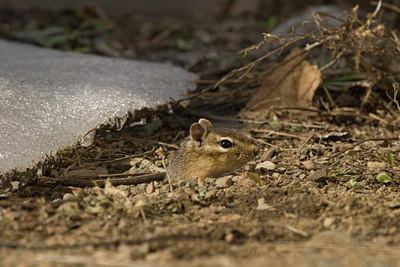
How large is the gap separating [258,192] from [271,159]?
2.68 ft

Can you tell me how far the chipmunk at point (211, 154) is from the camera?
3883 millimetres

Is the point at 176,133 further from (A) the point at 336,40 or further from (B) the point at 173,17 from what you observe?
(B) the point at 173,17

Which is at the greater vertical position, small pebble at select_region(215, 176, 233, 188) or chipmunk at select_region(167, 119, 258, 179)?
chipmunk at select_region(167, 119, 258, 179)

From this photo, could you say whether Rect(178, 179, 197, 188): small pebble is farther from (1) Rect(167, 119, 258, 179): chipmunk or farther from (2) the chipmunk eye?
(2) the chipmunk eye

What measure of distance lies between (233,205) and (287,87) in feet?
7.16

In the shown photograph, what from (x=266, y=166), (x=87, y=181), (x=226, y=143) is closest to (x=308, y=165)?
(x=266, y=166)

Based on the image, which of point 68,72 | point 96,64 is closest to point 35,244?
point 68,72

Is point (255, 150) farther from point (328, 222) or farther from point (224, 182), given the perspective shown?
point (328, 222)

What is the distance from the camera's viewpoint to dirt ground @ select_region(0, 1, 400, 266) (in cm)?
251

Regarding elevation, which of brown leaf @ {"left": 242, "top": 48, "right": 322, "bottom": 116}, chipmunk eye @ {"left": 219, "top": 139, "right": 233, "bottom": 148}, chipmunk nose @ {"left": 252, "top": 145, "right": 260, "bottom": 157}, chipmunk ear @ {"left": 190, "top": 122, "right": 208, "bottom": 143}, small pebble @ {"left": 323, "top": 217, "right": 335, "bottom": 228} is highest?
brown leaf @ {"left": 242, "top": 48, "right": 322, "bottom": 116}

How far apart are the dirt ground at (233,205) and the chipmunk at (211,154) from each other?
0.10m

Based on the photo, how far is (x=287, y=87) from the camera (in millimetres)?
5129

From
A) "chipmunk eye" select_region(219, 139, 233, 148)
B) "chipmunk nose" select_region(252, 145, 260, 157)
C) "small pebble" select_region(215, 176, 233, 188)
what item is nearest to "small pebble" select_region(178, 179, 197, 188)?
"small pebble" select_region(215, 176, 233, 188)

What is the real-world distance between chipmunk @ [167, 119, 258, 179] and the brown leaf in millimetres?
1215
